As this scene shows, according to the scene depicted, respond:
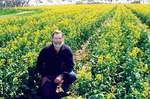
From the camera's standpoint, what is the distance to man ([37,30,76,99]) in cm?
1012

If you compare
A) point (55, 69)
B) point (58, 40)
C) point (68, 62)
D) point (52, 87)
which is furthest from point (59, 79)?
point (58, 40)

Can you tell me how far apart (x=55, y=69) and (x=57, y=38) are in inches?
36.0

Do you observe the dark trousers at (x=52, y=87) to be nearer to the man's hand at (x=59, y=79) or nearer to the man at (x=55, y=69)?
the man at (x=55, y=69)

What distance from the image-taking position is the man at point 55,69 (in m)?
10.1

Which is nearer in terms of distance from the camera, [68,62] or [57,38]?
[57,38]

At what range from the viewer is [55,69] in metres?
10.4

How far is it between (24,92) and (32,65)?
2.11 ft

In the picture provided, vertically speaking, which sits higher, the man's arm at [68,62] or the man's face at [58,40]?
the man's face at [58,40]

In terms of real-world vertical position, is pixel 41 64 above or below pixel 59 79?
above

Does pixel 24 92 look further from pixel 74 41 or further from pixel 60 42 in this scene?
pixel 74 41

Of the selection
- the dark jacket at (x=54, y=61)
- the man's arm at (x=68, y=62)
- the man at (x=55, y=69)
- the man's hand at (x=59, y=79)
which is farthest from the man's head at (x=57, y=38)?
the man's hand at (x=59, y=79)

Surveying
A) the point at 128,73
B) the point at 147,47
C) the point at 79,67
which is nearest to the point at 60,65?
the point at 128,73

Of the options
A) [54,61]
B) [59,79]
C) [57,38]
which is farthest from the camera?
[54,61]

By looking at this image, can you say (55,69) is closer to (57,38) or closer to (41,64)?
(41,64)
